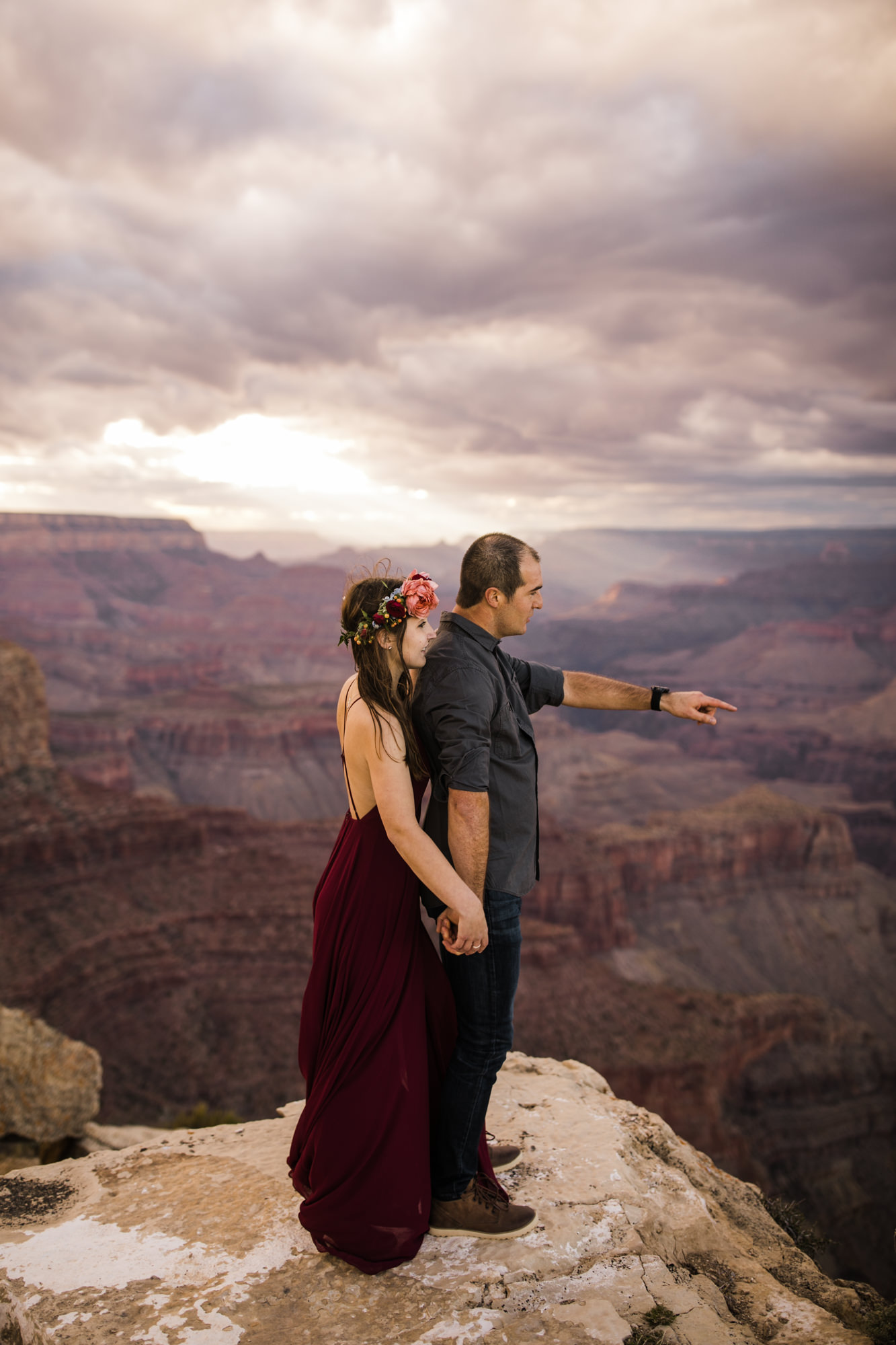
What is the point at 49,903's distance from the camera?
28828 mm

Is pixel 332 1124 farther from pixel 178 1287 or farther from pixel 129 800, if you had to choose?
pixel 129 800

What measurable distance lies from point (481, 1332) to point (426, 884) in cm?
→ 171

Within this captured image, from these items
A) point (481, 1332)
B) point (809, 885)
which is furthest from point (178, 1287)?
point (809, 885)

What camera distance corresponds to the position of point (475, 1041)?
3.88 metres

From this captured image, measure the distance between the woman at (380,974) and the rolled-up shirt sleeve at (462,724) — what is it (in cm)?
14

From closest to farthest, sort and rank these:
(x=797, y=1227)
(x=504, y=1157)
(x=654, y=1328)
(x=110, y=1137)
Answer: (x=654, y=1328) < (x=504, y=1157) < (x=797, y=1227) < (x=110, y=1137)

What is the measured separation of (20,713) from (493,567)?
31.1m

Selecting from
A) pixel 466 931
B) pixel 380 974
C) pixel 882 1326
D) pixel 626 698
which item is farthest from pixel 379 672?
pixel 882 1326

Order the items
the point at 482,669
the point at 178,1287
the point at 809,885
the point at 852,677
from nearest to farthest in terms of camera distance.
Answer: the point at 178,1287 → the point at 482,669 → the point at 809,885 → the point at 852,677

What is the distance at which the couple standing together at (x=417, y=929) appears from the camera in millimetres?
3627

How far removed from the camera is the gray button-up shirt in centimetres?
355

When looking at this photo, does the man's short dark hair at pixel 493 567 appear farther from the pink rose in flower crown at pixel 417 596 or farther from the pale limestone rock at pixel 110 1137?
the pale limestone rock at pixel 110 1137

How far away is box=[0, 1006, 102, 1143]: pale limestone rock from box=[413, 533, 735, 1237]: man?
790cm

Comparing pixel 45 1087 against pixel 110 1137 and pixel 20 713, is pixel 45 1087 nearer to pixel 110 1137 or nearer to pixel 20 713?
pixel 110 1137
